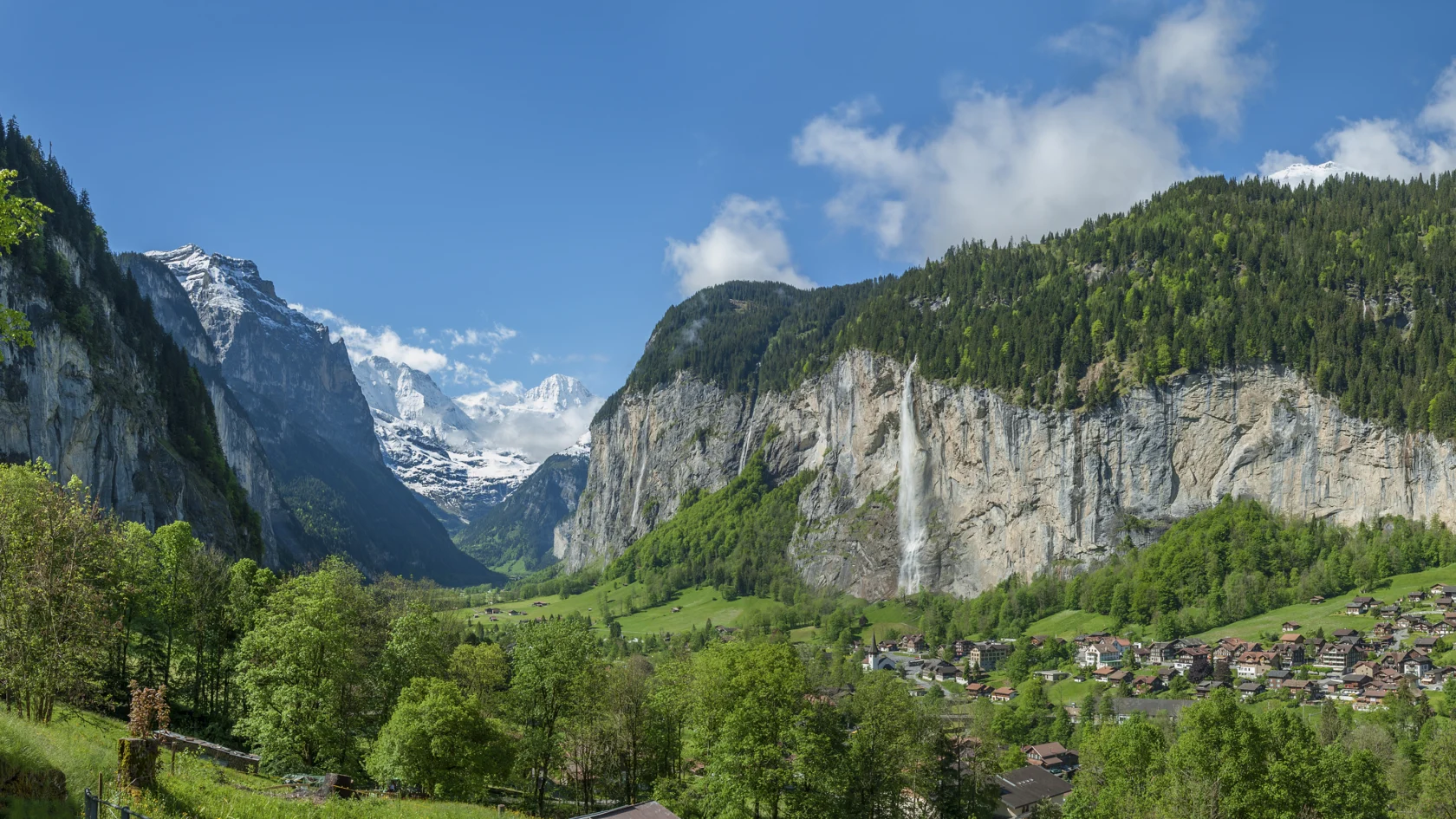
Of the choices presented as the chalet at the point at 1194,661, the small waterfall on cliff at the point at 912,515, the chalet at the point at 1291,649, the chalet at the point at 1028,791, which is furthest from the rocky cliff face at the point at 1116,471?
the chalet at the point at 1028,791

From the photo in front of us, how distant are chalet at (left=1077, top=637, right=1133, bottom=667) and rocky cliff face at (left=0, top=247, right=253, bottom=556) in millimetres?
107449

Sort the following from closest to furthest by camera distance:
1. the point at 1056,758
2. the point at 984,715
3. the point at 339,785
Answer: the point at 339,785 → the point at 984,715 → the point at 1056,758

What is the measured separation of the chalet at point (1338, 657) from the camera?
346ft

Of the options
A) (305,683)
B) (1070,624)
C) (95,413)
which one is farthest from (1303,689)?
(95,413)

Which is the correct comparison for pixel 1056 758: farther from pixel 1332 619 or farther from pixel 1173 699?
pixel 1332 619

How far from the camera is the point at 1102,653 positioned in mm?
124312

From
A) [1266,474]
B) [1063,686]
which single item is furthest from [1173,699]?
[1266,474]

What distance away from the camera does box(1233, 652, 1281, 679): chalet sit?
360 ft

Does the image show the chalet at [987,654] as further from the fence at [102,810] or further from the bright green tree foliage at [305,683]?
the fence at [102,810]

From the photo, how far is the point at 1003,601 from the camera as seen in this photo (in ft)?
527

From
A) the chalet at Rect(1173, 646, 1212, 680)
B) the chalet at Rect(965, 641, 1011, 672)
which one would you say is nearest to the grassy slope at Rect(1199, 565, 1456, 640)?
the chalet at Rect(1173, 646, 1212, 680)

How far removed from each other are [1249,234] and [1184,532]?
6384 centimetres

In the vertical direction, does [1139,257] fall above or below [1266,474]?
above

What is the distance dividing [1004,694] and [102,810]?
109m
